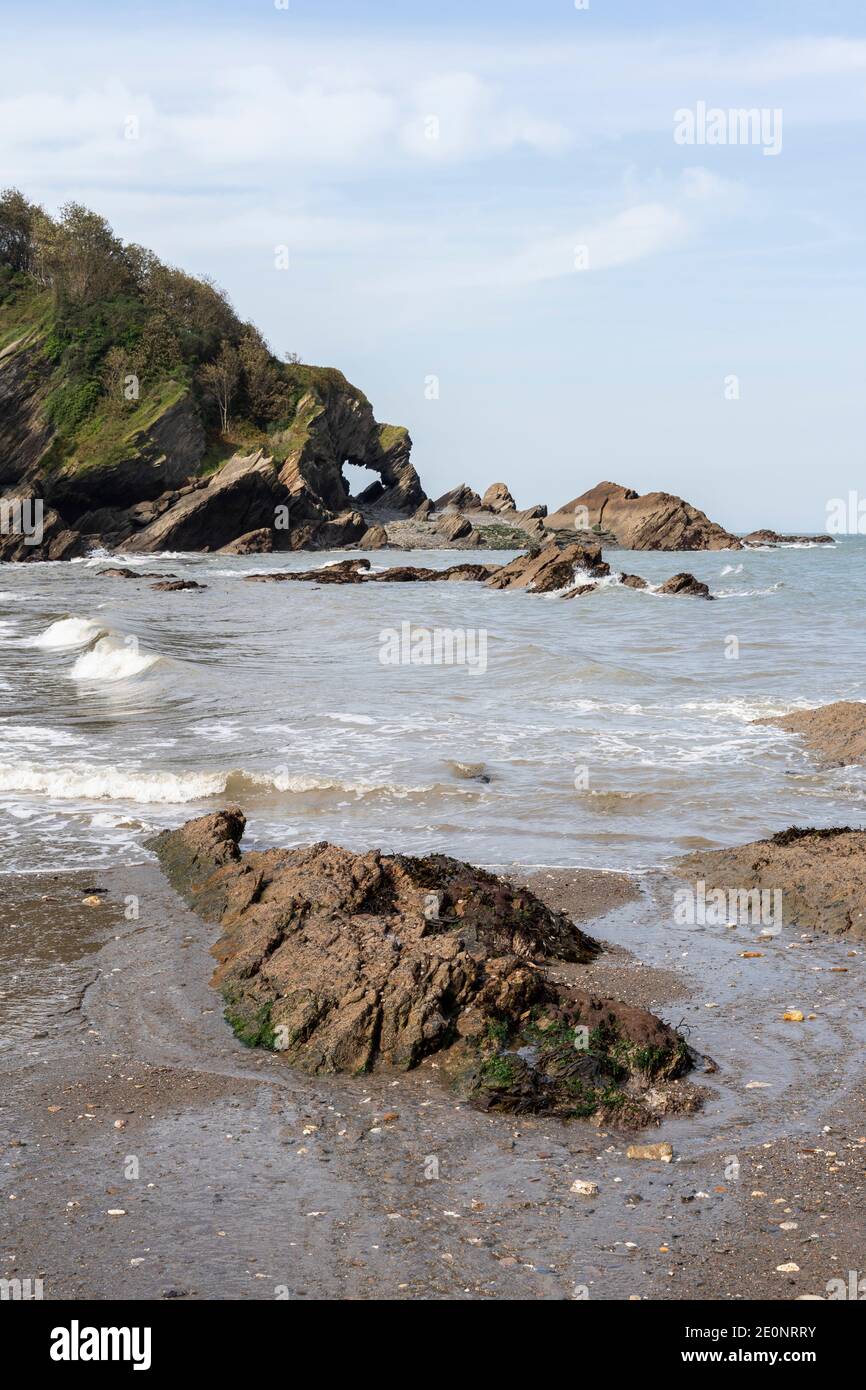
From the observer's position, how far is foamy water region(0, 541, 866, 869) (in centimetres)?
1109

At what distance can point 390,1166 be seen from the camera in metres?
4.90

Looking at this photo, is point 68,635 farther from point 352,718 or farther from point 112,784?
point 112,784

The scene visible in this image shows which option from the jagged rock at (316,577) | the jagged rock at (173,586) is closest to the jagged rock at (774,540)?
the jagged rock at (316,577)

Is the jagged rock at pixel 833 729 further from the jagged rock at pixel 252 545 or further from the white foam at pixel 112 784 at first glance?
the jagged rock at pixel 252 545

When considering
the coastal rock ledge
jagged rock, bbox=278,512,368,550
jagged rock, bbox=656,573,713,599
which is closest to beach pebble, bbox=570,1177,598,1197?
the coastal rock ledge

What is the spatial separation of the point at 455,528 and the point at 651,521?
1265 cm

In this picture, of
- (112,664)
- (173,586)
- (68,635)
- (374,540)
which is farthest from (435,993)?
(374,540)

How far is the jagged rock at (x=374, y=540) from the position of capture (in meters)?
73.1

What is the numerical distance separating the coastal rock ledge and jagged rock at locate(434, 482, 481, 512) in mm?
84807

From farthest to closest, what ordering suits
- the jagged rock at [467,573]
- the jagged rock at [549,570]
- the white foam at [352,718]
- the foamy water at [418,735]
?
the jagged rock at [467,573] < the jagged rock at [549,570] < the white foam at [352,718] < the foamy water at [418,735]

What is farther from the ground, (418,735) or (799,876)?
(418,735)

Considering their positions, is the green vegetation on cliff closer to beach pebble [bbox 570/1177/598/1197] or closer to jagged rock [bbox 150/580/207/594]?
jagged rock [bbox 150/580/207/594]

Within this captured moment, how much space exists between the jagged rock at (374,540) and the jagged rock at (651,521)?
44.9 feet

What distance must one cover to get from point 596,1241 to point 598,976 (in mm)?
2990
